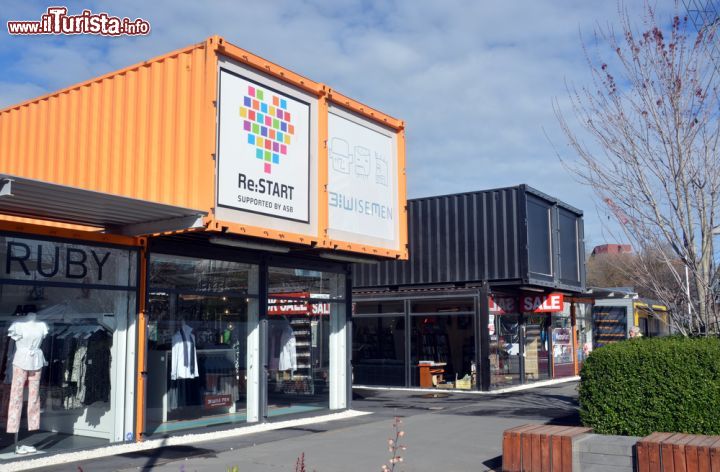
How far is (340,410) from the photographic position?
14930 millimetres

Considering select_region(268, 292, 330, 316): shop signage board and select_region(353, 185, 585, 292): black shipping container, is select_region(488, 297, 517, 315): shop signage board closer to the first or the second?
select_region(353, 185, 585, 292): black shipping container

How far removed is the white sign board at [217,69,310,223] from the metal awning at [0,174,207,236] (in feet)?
2.56

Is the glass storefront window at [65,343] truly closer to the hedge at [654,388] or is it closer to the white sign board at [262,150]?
the white sign board at [262,150]

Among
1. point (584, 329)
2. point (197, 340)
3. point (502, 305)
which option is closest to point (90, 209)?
point (197, 340)

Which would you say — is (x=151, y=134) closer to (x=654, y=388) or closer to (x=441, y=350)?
(x=654, y=388)

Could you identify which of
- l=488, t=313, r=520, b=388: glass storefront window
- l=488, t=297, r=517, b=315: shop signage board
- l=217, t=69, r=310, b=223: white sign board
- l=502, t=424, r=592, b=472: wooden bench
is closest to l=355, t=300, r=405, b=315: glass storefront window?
l=488, t=297, r=517, b=315: shop signage board

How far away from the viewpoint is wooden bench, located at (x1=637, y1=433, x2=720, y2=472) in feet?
23.9

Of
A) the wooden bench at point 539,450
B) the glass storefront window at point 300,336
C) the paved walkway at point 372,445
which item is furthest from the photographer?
the glass storefront window at point 300,336

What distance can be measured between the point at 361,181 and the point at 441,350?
29.6 ft

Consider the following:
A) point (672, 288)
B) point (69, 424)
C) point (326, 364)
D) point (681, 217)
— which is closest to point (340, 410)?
point (326, 364)

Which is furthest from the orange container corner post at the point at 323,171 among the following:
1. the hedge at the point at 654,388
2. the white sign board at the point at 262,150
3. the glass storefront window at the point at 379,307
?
the glass storefront window at the point at 379,307

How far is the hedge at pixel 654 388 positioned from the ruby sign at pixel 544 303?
13118mm

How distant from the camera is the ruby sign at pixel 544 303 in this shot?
2231cm

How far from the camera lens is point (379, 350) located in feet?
73.0
